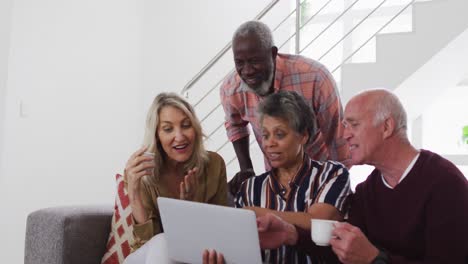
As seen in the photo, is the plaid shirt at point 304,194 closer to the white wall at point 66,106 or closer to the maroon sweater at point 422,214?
the maroon sweater at point 422,214

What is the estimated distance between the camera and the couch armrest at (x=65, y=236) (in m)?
1.96

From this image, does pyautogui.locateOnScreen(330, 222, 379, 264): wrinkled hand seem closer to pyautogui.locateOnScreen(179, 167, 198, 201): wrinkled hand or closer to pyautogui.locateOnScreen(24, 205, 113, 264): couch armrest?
pyautogui.locateOnScreen(179, 167, 198, 201): wrinkled hand

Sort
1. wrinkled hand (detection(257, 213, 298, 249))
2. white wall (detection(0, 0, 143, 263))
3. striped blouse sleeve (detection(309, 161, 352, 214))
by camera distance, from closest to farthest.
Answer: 1. wrinkled hand (detection(257, 213, 298, 249))
2. striped blouse sleeve (detection(309, 161, 352, 214))
3. white wall (detection(0, 0, 143, 263))

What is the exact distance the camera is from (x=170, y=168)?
6.67 feet

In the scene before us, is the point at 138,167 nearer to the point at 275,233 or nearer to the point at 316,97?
the point at 275,233

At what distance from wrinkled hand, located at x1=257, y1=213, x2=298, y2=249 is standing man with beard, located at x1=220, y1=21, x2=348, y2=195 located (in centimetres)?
48

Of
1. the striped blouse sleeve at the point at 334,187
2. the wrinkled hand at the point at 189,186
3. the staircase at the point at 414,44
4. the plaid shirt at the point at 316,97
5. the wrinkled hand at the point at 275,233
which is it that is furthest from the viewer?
the staircase at the point at 414,44

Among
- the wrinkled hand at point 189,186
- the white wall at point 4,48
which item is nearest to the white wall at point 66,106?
the white wall at point 4,48

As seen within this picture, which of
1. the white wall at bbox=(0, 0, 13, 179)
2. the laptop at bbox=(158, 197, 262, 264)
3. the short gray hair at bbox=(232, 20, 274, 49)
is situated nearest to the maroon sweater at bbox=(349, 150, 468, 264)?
the laptop at bbox=(158, 197, 262, 264)

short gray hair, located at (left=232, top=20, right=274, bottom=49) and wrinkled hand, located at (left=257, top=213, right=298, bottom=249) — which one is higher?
short gray hair, located at (left=232, top=20, right=274, bottom=49)

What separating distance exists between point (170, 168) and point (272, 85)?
0.50 m

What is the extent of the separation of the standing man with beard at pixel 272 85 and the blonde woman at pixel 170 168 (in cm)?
13

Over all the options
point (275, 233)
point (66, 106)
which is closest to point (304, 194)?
point (275, 233)

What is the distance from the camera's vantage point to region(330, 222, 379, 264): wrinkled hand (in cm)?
136
